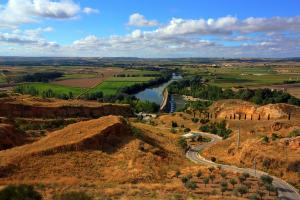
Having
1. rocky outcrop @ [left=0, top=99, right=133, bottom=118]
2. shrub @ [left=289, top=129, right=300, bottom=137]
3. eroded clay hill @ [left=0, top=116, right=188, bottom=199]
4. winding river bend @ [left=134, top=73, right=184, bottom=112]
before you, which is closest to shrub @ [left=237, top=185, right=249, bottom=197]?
eroded clay hill @ [left=0, top=116, right=188, bottom=199]

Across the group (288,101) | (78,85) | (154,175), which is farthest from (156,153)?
(78,85)

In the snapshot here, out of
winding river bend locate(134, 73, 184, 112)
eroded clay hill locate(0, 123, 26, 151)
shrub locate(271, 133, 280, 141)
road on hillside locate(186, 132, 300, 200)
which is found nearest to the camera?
road on hillside locate(186, 132, 300, 200)

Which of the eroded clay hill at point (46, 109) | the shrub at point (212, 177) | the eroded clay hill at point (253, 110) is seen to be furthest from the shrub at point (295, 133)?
the eroded clay hill at point (46, 109)

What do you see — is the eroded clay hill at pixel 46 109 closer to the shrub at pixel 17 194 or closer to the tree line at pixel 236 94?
the shrub at pixel 17 194

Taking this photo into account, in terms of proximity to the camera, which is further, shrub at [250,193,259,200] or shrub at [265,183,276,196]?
shrub at [265,183,276,196]

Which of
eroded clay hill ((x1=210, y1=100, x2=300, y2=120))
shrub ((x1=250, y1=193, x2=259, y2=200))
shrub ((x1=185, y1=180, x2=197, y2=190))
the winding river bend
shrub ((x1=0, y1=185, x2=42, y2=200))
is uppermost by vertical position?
shrub ((x1=0, y1=185, x2=42, y2=200))

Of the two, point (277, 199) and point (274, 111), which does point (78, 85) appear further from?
point (277, 199)

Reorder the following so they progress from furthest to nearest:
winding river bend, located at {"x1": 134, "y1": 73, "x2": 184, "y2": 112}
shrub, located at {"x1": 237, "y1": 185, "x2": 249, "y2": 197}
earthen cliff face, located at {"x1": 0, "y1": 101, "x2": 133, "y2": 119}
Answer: winding river bend, located at {"x1": 134, "y1": 73, "x2": 184, "y2": 112}, earthen cliff face, located at {"x1": 0, "y1": 101, "x2": 133, "y2": 119}, shrub, located at {"x1": 237, "y1": 185, "x2": 249, "y2": 197}

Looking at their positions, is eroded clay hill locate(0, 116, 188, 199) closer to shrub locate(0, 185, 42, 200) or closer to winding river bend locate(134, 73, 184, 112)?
shrub locate(0, 185, 42, 200)
